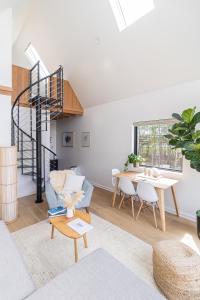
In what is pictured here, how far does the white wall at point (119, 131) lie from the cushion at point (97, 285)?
2.43 meters

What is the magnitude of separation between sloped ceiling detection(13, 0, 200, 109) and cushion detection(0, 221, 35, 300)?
11.8ft

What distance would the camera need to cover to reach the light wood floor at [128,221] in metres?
2.57

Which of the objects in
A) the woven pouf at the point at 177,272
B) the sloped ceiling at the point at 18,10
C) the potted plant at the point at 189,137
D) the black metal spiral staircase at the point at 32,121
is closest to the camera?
the woven pouf at the point at 177,272

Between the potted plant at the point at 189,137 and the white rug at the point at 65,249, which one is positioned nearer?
the white rug at the point at 65,249

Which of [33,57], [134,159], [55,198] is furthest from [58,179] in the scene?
[33,57]

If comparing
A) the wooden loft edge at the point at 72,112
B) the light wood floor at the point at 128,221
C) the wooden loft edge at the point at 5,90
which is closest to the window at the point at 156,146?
the light wood floor at the point at 128,221

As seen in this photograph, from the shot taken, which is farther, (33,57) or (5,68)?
(33,57)

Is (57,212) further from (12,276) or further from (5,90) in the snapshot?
(5,90)

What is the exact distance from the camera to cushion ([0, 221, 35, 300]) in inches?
41.9

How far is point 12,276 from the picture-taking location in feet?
3.95

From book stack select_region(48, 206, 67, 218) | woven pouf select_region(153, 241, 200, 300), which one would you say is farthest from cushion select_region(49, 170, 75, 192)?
woven pouf select_region(153, 241, 200, 300)

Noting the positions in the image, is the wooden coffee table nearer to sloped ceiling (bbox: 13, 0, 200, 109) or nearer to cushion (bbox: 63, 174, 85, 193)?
cushion (bbox: 63, 174, 85, 193)

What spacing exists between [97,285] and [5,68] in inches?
149

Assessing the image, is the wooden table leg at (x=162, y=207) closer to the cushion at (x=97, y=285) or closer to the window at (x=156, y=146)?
the window at (x=156, y=146)
